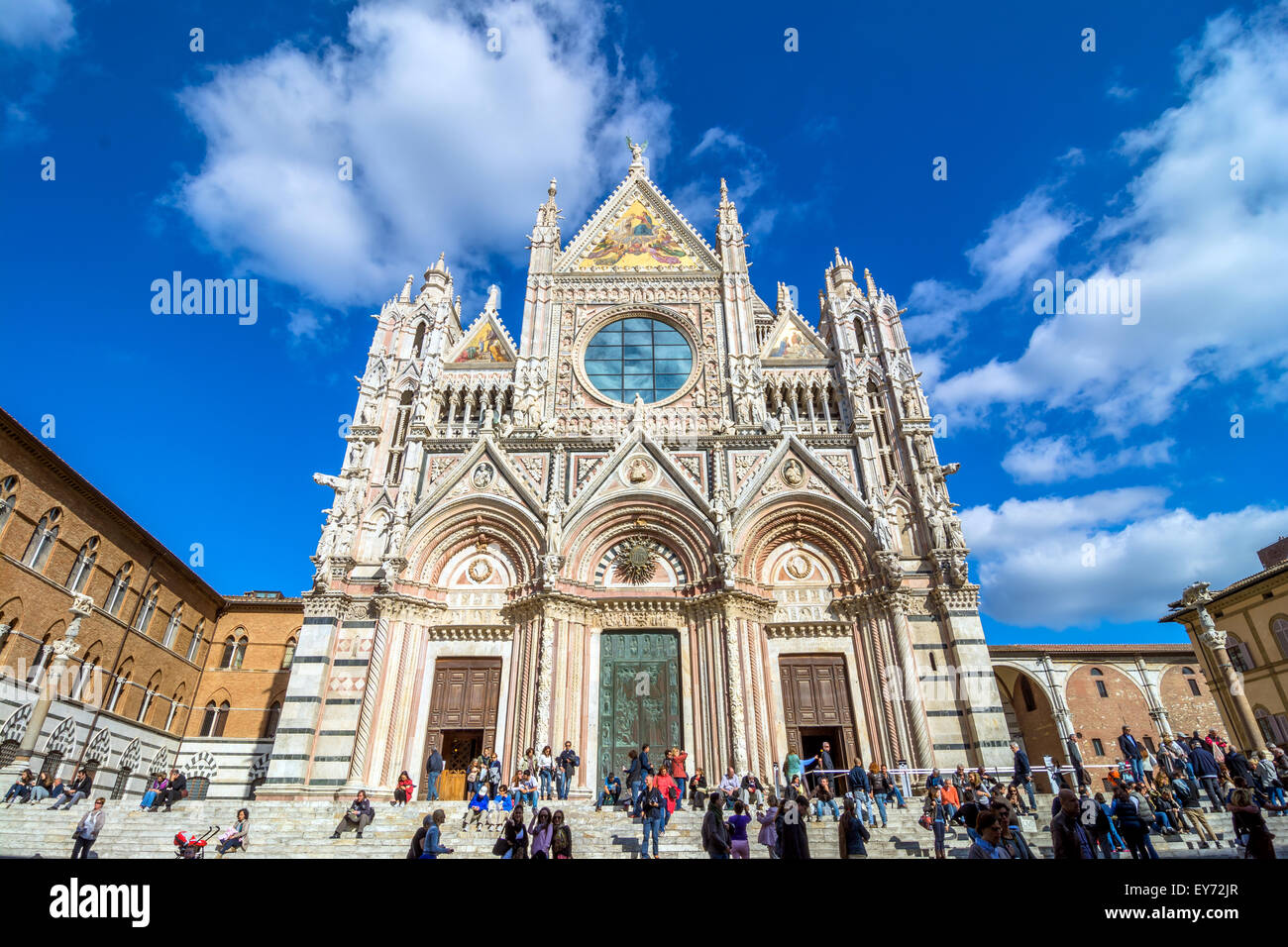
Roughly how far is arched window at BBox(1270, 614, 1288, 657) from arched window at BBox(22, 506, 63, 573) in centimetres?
4393

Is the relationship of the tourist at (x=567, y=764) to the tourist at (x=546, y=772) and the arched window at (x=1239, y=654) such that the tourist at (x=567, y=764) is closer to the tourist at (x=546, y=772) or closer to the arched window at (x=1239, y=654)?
the tourist at (x=546, y=772)

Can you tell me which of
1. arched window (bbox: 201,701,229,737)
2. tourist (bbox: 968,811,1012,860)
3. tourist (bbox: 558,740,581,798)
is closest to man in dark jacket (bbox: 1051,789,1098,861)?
tourist (bbox: 968,811,1012,860)

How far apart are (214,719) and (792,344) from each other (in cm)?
2927

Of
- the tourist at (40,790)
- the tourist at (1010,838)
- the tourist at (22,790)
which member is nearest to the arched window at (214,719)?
the tourist at (40,790)

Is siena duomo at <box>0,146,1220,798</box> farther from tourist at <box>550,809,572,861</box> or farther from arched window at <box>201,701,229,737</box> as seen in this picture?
tourist at <box>550,809,572,861</box>

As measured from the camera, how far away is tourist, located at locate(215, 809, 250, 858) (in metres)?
12.5

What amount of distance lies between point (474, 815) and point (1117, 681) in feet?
118

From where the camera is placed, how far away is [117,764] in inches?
971

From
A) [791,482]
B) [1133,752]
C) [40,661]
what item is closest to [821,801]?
[1133,752]

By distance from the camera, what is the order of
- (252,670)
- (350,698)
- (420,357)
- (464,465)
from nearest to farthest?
(350,698) < (464,465) < (420,357) < (252,670)

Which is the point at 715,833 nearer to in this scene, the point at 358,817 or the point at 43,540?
the point at 358,817

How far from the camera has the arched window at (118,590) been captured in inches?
953
